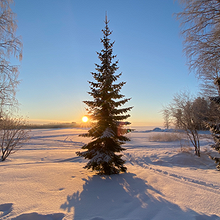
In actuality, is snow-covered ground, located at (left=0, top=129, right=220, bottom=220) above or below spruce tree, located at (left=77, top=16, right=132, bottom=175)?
below

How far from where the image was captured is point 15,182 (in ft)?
15.2

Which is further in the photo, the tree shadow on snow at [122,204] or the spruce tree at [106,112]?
the spruce tree at [106,112]

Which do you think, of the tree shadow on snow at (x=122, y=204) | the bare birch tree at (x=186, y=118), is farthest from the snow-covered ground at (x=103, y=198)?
the bare birch tree at (x=186, y=118)

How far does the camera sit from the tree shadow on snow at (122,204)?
9.89 feet

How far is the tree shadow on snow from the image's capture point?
3.02 meters

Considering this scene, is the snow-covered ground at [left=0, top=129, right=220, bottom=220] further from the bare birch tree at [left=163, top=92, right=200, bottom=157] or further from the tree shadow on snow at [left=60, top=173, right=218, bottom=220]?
the bare birch tree at [left=163, top=92, right=200, bottom=157]

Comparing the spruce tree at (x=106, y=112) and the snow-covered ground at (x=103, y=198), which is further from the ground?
the spruce tree at (x=106, y=112)

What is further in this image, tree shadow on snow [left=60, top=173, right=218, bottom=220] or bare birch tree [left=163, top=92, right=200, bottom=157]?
bare birch tree [left=163, top=92, right=200, bottom=157]

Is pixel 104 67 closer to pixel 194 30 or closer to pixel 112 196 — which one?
pixel 194 30

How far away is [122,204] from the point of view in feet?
11.7

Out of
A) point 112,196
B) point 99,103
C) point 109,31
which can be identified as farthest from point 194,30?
point 112,196

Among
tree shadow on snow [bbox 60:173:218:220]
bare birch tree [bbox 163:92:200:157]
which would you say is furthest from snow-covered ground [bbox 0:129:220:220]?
bare birch tree [bbox 163:92:200:157]

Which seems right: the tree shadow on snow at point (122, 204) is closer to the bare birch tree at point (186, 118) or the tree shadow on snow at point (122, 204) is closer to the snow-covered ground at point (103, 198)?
the snow-covered ground at point (103, 198)

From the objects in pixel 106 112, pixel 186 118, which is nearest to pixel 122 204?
pixel 106 112
